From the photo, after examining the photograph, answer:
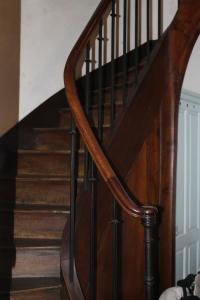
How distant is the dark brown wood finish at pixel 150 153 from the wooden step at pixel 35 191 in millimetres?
403

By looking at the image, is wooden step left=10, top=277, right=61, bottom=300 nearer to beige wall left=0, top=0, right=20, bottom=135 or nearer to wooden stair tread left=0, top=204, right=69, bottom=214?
wooden stair tread left=0, top=204, right=69, bottom=214

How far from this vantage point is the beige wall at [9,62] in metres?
2.77

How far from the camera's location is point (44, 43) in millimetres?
3361

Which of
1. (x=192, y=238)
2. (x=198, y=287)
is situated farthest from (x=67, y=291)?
(x=192, y=238)

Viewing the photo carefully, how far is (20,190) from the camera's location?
8.29 feet

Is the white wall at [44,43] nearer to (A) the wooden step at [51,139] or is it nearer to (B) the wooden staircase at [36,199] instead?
(B) the wooden staircase at [36,199]

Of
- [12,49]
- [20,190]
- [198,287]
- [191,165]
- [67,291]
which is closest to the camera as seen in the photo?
[67,291]

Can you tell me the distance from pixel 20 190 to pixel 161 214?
3.49 feet

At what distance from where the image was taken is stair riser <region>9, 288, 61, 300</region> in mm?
1872

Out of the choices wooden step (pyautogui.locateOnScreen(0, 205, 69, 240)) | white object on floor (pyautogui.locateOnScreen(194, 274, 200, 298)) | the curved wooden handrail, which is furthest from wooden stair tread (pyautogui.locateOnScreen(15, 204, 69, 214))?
white object on floor (pyautogui.locateOnScreen(194, 274, 200, 298))

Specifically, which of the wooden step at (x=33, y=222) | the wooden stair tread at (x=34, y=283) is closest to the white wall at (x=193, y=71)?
the wooden step at (x=33, y=222)

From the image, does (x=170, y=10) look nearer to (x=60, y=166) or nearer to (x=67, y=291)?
(x=60, y=166)

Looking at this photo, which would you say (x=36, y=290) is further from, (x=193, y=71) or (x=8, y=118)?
(x=193, y=71)

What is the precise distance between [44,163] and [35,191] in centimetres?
27
